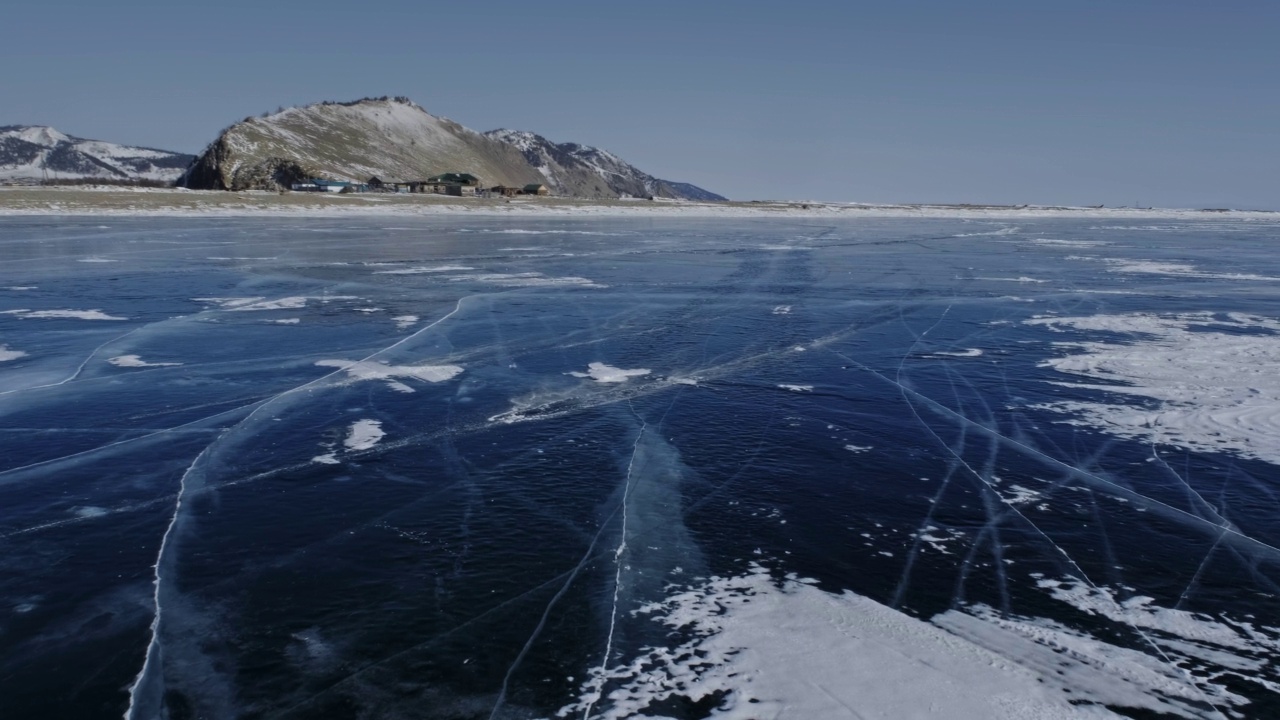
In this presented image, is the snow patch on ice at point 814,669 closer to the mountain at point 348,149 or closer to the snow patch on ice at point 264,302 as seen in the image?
the snow patch on ice at point 264,302

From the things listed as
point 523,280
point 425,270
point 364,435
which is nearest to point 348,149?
point 425,270

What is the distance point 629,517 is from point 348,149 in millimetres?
140819

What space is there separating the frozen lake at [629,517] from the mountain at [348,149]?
328ft

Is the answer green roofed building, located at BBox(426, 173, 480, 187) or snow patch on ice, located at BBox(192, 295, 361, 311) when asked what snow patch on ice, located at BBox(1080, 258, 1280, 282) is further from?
green roofed building, located at BBox(426, 173, 480, 187)

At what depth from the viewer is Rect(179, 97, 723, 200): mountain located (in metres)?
109

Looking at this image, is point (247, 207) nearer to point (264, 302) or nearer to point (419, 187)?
point (264, 302)

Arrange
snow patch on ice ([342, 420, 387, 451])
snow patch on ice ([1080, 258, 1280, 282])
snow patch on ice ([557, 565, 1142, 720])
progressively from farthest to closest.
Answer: snow patch on ice ([1080, 258, 1280, 282]), snow patch on ice ([342, 420, 387, 451]), snow patch on ice ([557, 565, 1142, 720])

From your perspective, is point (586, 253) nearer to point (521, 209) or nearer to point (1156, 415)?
point (1156, 415)

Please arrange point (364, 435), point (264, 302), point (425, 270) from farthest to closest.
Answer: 1. point (425, 270)
2. point (264, 302)
3. point (364, 435)

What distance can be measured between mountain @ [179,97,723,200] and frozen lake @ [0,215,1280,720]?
99952 millimetres

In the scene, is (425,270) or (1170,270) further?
(1170,270)

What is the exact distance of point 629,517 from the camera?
352 inches

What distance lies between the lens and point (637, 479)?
10008 millimetres

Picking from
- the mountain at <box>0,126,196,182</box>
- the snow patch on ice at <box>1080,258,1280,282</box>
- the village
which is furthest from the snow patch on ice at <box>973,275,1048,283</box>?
the mountain at <box>0,126,196,182</box>
